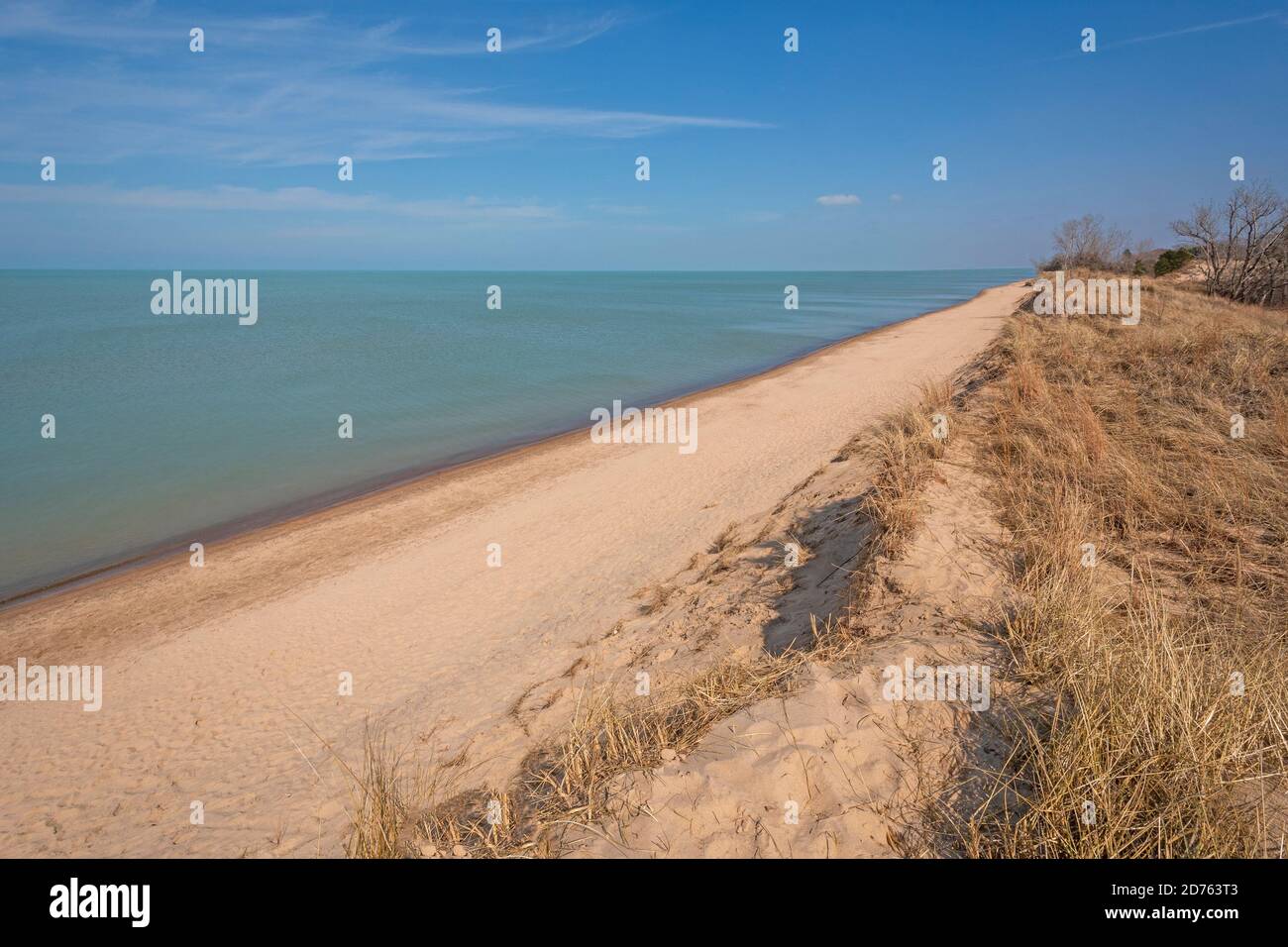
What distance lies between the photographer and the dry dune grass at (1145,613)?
260 cm

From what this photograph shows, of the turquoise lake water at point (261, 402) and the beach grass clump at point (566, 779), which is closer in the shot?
the beach grass clump at point (566, 779)

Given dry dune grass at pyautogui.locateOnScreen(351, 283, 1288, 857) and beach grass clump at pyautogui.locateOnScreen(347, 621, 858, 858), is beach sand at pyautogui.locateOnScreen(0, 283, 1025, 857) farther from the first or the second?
dry dune grass at pyautogui.locateOnScreen(351, 283, 1288, 857)

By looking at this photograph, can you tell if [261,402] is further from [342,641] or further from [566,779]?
[566,779]

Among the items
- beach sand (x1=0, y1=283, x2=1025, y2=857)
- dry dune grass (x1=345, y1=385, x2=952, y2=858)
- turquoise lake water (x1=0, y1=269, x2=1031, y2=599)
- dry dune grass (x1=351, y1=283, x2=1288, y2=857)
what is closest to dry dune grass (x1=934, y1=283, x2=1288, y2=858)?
dry dune grass (x1=351, y1=283, x2=1288, y2=857)

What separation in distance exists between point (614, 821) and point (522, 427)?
16.6 m

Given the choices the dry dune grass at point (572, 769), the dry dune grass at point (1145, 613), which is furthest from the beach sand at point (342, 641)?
the dry dune grass at point (1145, 613)

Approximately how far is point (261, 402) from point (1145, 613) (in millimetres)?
23968

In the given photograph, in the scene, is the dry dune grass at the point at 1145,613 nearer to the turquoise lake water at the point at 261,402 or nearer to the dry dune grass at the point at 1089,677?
the dry dune grass at the point at 1089,677

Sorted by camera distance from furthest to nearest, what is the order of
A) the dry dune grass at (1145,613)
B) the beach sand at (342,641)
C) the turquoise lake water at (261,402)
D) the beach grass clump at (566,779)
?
the turquoise lake water at (261,402) → the beach sand at (342,641) → the beach grass clump at (566,779) → the dry dune grass at (1145,613)

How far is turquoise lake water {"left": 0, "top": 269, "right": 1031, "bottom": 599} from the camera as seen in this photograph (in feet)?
41.7

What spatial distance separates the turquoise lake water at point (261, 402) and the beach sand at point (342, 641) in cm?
237

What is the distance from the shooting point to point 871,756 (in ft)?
10.7

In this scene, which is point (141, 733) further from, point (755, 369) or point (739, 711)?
point (755, 369)
